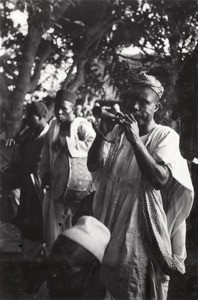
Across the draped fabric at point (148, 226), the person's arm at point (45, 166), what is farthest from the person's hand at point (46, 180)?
the draped fabric at point (148, 226)

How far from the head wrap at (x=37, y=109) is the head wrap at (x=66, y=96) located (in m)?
0.21

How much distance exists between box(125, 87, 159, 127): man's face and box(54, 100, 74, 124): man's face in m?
0.70

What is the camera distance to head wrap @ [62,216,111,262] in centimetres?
309

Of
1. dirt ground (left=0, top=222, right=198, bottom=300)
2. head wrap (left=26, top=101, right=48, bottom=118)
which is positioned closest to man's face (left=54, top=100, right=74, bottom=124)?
head wrap (left=26, top=101, right=48, bottom=118)

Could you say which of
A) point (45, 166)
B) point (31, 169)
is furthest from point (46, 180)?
point (31, 169)

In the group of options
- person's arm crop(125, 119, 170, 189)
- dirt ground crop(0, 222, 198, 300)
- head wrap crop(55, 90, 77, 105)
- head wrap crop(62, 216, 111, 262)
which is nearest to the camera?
head wrap crop(62, 216, 111, 262)

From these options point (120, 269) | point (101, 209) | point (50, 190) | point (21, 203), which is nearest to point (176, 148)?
point (101, 209)

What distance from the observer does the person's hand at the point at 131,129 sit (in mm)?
3441

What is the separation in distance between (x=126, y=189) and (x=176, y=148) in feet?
1.47

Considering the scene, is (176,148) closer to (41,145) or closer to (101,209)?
(101,209)

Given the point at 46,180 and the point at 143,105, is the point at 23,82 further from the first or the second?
the point at 143,105

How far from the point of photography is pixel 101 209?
3.63 m

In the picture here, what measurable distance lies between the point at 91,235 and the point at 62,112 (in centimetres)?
131

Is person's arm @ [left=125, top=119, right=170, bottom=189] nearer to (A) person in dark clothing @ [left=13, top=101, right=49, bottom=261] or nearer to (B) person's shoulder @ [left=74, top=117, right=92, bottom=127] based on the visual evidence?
(B) person's shoulder @ [left=74, top=117, right=92, bottom=127]
